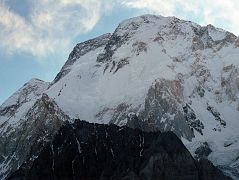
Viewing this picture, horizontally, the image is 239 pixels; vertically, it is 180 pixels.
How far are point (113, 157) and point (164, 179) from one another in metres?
18.8

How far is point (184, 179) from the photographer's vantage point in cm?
18512

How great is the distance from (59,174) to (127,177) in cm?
2043

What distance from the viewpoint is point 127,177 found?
185750 mm

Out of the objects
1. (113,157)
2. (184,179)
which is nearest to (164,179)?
(184,179)

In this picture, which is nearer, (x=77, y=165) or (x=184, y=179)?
(x=184, y=179)

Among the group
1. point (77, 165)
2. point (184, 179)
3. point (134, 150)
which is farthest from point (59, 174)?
point (184, 179)

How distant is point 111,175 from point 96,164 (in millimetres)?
9370

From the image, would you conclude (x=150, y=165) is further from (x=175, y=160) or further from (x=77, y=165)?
(x=77, y=165)

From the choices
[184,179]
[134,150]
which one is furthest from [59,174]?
[184,179]

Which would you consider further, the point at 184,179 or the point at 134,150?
the point at 134,150

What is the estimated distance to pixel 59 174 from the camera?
198 meters

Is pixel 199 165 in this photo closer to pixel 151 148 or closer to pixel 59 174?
pixel 151 148

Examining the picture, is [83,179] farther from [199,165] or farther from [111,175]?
[199,165]

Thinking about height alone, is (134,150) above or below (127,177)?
above
